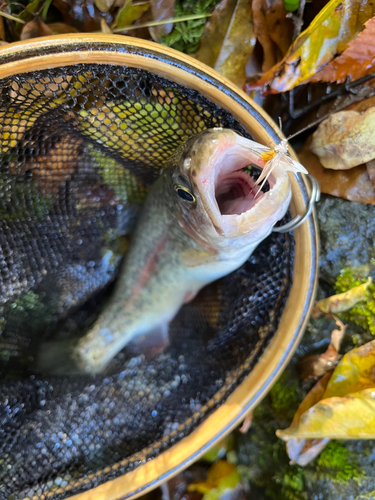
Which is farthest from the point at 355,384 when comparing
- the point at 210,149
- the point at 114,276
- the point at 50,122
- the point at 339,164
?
the point at 50,122

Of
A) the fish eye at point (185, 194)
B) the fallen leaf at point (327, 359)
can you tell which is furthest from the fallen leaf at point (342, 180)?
the fish eye at point (185, 194)

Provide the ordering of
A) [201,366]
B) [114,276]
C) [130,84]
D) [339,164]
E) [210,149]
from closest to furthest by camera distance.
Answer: [210,149], [130,84], [339,164], [201,366], [114,276]

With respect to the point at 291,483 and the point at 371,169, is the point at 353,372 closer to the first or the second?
the point at 291,483

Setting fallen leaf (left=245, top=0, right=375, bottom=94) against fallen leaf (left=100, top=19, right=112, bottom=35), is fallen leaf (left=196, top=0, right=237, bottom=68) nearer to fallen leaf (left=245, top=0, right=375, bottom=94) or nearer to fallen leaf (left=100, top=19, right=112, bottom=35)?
fallen leaf (left=245, top=0, right=375, bottom=94)

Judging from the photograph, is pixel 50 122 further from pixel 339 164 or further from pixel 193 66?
pixel 339 164

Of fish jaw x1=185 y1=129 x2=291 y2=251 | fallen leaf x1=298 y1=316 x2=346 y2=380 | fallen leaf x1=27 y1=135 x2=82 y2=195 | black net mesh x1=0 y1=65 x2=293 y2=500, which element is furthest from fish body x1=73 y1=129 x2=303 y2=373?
fallen leaf x1=298 y1=316 x2=346 y2=380

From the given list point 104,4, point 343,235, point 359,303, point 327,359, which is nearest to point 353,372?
point 327,359
